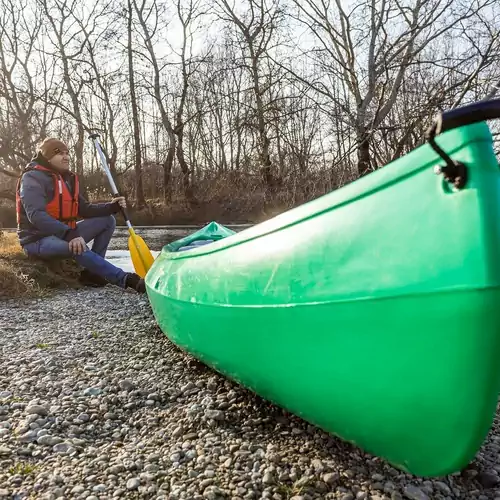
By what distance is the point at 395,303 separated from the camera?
51.0 inches

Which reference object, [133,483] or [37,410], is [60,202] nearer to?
[37,410]

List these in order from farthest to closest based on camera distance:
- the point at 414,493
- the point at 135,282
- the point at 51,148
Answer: the point at 51,148 < the point at 135,282 < the point at 414,493

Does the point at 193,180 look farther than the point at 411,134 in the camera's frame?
Yes

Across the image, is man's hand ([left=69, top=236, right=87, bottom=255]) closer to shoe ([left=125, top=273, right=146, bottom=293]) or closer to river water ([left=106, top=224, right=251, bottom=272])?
shoe ([left=125, top=273, right=146, bottom=293])

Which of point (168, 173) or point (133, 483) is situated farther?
point (168, 173)

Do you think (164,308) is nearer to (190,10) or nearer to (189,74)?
(189,74)

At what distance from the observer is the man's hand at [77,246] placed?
4.53m

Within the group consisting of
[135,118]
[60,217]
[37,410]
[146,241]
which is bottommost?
[37,410]

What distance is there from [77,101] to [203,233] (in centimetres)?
1353

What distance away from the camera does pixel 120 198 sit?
503 centimetres

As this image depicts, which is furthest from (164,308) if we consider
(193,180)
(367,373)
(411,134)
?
(193,180)

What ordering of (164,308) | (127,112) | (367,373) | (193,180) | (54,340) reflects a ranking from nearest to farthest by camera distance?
(367,373)
(164,308)
(54,340)
(193,180)
(127,112)

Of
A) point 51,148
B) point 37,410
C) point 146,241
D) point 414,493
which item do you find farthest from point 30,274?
point 146,241

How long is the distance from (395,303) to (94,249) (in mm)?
4415
